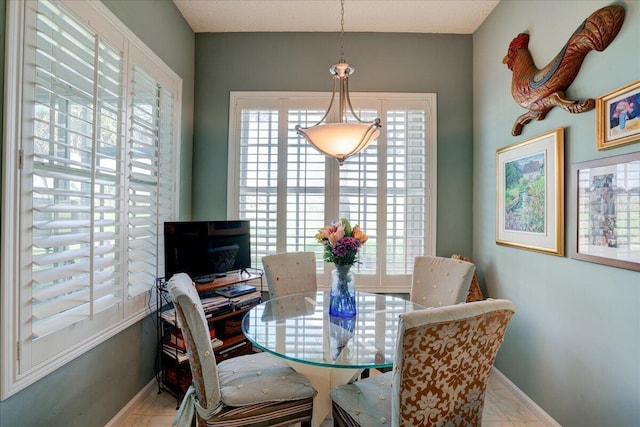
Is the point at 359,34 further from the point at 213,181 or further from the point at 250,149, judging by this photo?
the point at 213,181

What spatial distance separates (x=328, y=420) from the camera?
2.01 m

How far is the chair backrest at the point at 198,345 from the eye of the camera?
132 centimetres

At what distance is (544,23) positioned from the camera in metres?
2.05

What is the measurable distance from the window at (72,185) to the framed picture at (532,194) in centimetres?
277

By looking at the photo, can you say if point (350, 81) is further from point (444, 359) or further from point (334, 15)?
point (444, 359)

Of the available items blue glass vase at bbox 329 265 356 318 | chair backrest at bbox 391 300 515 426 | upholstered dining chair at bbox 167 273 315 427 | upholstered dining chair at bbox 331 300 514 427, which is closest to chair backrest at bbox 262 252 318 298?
blue glass vase at bbox 329 265 356 318

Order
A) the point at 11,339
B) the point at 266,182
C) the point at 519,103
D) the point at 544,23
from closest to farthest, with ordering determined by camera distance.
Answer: the point at 11,339 < the point at 544,23 < the point at 519,103 < the point at 266,182

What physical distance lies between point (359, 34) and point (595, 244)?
263 centimetres

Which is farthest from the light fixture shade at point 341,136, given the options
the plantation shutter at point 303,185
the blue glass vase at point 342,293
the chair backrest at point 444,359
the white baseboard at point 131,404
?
the white baseboard at point 131,404

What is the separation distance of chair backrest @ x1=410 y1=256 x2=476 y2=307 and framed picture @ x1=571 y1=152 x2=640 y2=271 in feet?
2.09

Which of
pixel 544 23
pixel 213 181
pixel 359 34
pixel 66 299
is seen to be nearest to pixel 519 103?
pixel 544 23

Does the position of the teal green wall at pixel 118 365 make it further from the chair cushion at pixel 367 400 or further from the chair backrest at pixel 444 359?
the chair backrest at pixel 444 359

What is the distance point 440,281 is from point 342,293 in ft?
2.87

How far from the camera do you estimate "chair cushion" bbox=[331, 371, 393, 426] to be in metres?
1.31
